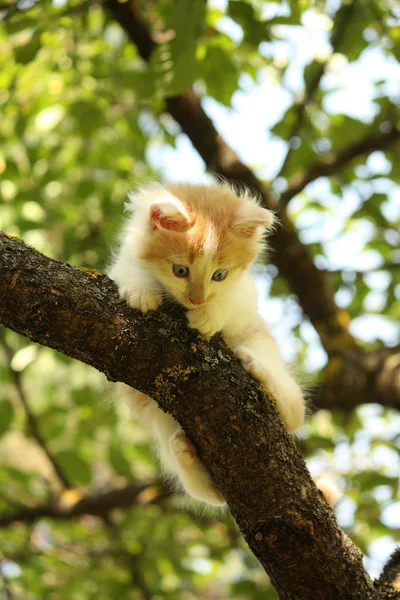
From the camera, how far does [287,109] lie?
14.8 feet

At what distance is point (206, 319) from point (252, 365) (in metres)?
0.33

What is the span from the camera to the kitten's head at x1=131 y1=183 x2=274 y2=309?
2.58 meters

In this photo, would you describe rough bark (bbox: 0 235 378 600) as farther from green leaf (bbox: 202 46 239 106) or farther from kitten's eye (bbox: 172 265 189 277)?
green leaf (bbox: 202 46 239 106)

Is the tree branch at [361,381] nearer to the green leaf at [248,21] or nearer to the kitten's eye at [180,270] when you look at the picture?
the kitten's eye at [180,270]

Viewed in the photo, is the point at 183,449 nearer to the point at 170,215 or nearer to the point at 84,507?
the point at 170,215

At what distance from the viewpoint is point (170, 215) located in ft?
8.32

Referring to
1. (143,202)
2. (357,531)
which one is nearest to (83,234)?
(143,202)

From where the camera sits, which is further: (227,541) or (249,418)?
(227,541)

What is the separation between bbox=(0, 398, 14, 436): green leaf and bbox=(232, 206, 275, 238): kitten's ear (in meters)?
2.54

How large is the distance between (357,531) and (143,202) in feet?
10.1

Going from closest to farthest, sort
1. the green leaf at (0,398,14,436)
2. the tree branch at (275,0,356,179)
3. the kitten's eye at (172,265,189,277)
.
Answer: the kitten's eye at (172,265,189,277)
the tree branch at (275,0,356,179)
the green leaf at (0,398,14,436)

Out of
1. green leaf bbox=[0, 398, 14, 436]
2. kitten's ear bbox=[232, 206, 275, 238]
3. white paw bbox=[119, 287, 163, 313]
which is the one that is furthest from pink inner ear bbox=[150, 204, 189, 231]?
green leaf bbox=[0, 398, 14, 436]

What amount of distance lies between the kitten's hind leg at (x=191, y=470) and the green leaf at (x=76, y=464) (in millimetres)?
2030

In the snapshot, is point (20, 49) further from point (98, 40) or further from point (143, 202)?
point (98, 40)
